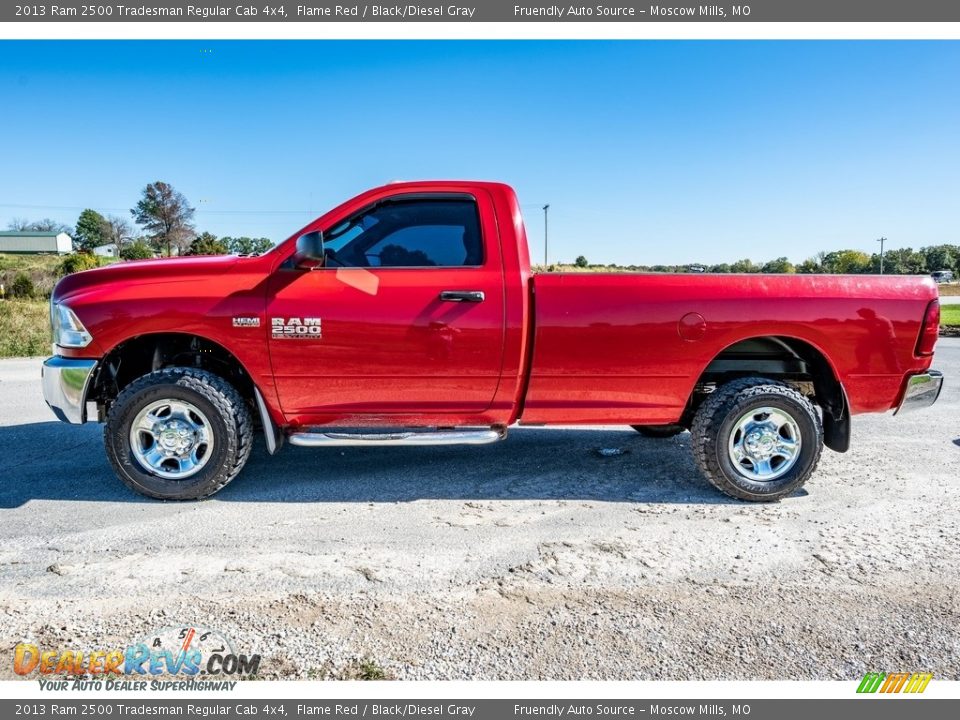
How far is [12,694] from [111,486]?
7.39ft

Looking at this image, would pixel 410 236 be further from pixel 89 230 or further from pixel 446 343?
pixel 89 230

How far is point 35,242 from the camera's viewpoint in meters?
96.6

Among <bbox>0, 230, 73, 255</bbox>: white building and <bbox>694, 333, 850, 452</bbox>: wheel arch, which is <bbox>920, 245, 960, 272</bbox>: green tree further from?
<bbox>0, 230, 73, 255</bbox>: white building

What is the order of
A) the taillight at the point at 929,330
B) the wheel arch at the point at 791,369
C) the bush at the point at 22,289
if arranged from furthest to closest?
1. the bush at the point at 22,289
2. the wheel arch at the point at 791,369
3. the taillight at the point at 929,330

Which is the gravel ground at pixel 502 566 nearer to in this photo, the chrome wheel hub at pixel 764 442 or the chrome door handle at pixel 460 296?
the chrome wheel hub at pixel 764 442

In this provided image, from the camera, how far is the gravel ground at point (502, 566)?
2377mm

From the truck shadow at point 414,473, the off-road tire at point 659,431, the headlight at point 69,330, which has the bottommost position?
the truck shadow at point 414,473

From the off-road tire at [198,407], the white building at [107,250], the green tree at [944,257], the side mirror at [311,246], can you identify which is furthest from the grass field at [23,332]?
the white building at [107,250]

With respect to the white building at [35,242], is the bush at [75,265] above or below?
below

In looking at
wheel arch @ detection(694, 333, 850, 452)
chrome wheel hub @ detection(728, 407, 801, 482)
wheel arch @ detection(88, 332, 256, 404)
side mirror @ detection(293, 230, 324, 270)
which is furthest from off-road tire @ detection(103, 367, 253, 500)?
chrome wheel hub @ detection(728, 407, 801, 482)

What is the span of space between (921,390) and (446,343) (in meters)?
3.17

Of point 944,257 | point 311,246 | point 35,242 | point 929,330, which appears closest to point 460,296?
point 311,246

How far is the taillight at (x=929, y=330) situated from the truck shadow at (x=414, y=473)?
162cm

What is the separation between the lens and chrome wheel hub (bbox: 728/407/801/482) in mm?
4023
